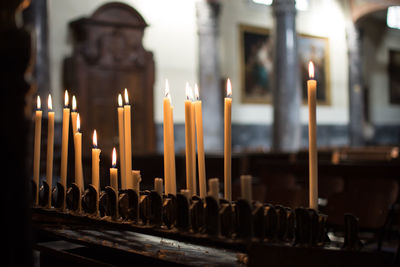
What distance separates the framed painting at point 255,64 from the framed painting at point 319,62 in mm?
1658

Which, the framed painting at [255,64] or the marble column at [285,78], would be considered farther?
the framed painting at [255,64]

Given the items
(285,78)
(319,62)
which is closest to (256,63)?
(319,62)

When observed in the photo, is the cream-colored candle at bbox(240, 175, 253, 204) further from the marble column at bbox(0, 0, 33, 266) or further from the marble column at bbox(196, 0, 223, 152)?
the marble column at bbox(196, 0, 223, 152)

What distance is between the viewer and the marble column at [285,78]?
507 inches

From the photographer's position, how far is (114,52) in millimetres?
12258

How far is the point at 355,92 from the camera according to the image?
58.2 feet

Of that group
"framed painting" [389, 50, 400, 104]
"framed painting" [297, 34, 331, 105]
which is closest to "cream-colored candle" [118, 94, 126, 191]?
"framed painting" [297, 34, 331, 105]

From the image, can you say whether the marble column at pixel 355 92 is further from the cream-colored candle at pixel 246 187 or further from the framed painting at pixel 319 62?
the cream-colored candle at pixel 246 187

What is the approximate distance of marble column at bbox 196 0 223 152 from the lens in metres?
13.9

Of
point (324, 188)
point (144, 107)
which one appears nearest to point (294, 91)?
point (144, 107)

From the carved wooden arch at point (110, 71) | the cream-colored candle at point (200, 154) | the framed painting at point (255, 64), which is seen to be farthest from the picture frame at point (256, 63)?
the cream-colored candle at point (200, 154)

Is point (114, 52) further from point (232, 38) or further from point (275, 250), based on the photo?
point (275, 250)

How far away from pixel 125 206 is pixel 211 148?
40.2ft

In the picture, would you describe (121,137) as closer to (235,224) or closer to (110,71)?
(235,224)
